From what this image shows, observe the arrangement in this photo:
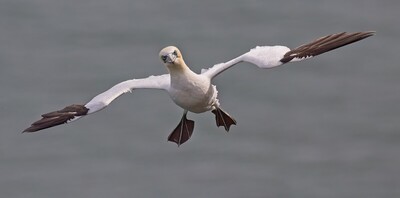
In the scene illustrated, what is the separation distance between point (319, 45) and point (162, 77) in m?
2.54

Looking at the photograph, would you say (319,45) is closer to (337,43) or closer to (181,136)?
(337,43)

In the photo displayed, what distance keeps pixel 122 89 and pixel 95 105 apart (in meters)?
0.51

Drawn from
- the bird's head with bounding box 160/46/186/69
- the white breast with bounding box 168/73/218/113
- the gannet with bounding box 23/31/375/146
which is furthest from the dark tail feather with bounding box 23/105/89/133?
the bird's head with bounding box 160/46/186/69

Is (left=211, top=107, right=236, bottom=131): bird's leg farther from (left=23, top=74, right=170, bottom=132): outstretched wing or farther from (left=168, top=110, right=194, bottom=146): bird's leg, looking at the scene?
(left=23, top=74, right=170, bottom=132): outstretched wing

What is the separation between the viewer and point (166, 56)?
2153 centimetres

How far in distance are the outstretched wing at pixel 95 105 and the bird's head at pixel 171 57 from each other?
619 millimetres

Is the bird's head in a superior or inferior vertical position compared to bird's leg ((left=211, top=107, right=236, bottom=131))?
superior

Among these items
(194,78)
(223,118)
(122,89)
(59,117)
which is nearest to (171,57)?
(194,78)

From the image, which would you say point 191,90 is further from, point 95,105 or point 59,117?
point 59,117

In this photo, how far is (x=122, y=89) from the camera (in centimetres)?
2269

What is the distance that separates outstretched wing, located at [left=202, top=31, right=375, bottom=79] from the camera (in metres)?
20.8

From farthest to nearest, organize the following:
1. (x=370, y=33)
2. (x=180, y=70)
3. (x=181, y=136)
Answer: (x=181, y=136), (x=180, y=70), (x=370, y=33)

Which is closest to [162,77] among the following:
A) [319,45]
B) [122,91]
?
[122,91]

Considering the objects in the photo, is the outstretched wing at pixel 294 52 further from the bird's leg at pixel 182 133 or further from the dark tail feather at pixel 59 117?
the dark tail feather at pixel 59 117
